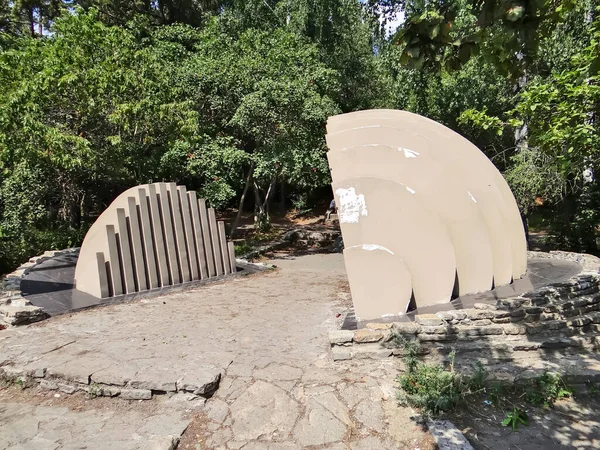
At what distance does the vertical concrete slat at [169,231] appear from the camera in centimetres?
901

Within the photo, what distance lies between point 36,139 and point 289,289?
21.4ft

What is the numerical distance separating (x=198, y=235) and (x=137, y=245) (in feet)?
5.14

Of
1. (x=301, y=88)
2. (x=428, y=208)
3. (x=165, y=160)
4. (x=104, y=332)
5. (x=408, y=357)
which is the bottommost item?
(x=408, y=357)

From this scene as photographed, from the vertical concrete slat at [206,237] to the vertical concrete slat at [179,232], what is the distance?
0.60 m

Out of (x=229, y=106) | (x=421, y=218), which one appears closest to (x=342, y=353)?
(x=421, y=218)

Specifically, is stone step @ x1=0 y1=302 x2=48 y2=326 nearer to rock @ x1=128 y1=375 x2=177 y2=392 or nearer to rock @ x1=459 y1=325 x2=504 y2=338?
rock @ x1=128 y1=375 x2=177 y2=392

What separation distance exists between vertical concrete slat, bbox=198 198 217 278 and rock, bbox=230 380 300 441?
19.6 ft

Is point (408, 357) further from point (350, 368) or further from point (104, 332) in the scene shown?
point (104, 332)

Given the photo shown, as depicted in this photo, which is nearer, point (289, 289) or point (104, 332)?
point (104, 332)

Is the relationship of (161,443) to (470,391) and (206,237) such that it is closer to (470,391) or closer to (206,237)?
(470,391)

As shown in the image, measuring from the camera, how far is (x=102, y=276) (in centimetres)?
803

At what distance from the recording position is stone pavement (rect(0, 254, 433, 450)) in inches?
148

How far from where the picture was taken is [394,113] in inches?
293

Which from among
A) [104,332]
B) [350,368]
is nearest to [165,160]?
[104,332]
